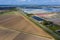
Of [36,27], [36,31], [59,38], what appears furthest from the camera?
[36,27]

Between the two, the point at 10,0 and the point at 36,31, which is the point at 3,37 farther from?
the point at 10,0

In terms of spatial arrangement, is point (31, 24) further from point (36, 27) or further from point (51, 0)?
point (51, 0)

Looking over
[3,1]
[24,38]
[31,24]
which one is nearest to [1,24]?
[31,24]

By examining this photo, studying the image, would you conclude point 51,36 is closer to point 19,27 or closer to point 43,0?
point 19,27

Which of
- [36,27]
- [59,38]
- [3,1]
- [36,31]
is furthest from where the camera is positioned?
[3,1]

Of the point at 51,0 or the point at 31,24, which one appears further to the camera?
the point at 51,0

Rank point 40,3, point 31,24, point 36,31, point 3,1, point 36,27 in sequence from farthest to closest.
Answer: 1. point 40,3
2. point 3,1
3. point 31,24
4. point 36,27
5. point 36,31

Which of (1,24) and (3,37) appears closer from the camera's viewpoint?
(3,37)

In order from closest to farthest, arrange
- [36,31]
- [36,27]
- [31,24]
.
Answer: [36,31] → [36,27] → [31,24]

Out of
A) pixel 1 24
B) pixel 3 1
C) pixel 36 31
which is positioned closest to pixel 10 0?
pixel 3 1
